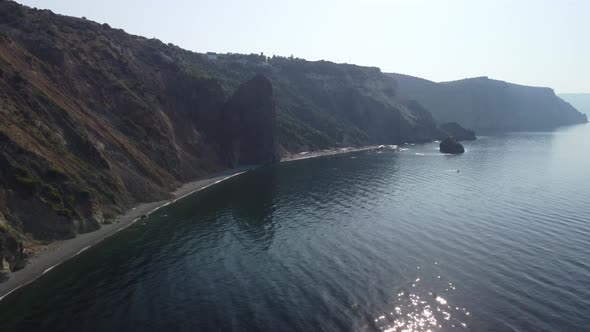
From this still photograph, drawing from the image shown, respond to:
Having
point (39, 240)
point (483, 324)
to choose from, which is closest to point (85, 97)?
point (39, 240)

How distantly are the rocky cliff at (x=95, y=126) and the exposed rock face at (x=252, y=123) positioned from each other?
16.0 inches

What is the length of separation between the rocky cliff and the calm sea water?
10.2m

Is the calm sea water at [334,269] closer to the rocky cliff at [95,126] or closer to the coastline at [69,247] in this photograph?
Answer: the coastline at [69,247]

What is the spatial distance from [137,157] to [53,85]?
91.3ft

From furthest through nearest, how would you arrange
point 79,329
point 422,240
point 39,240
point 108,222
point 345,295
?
point 108,222, point 422,240, point 39,240, point 345,295, point 79,329

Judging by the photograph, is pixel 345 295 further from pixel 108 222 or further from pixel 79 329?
pixel 108 222

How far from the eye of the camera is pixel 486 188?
400 feet

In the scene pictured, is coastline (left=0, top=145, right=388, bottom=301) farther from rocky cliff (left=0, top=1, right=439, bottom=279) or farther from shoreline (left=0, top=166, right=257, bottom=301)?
rocky cliff (left=0, top=1, right=439, bottom=279)

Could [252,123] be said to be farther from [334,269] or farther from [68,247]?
[334,269]

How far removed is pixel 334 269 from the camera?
6122 centimetres

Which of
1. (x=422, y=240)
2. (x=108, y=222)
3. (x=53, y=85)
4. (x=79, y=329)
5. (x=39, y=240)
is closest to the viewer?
(x=79, y=329)

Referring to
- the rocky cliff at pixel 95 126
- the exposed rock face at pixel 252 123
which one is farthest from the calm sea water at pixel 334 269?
the exposed rock face at pixel 252 123

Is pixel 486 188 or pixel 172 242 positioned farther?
pixel 486 188

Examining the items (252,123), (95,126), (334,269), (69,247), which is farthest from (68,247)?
(252,123)
